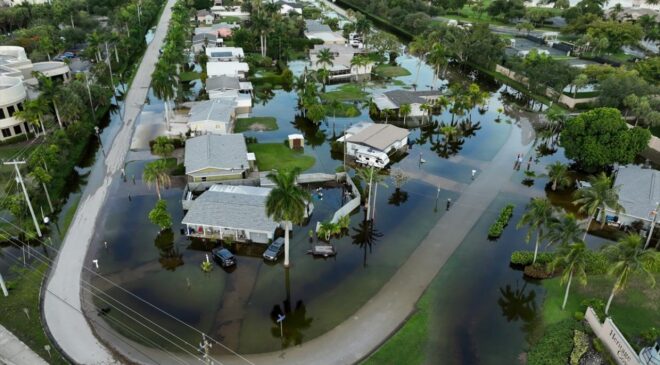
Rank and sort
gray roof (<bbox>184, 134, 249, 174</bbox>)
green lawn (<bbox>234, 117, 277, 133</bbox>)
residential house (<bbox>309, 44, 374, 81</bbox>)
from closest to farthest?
gray roof (<bbox>184, 134, 249, 174</bbox>), green lawn (<bbox>234, 117, 277, 133</bbox>), residential house (<bbox>309, 44, 374, 81</bbox>)

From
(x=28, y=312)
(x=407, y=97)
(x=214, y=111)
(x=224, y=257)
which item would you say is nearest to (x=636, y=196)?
(x=407, y=97)

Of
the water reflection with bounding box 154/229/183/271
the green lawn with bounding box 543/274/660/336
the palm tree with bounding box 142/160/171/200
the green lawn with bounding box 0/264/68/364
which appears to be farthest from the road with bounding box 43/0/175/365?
the green lawn with bounding box 543/274/660/336

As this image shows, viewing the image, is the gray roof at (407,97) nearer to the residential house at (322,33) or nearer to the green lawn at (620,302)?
the green lawn at (620,302)

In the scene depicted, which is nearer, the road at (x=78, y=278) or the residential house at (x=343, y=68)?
the road at (x=78, y=278)

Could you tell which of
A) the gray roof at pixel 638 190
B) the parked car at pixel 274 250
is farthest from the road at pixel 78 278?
the gray roof at pixel 638 190

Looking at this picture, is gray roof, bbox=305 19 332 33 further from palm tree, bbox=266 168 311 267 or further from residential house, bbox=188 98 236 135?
palm tree, bbox=266 168 311 267

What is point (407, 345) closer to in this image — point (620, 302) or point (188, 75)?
point (620, 302)
